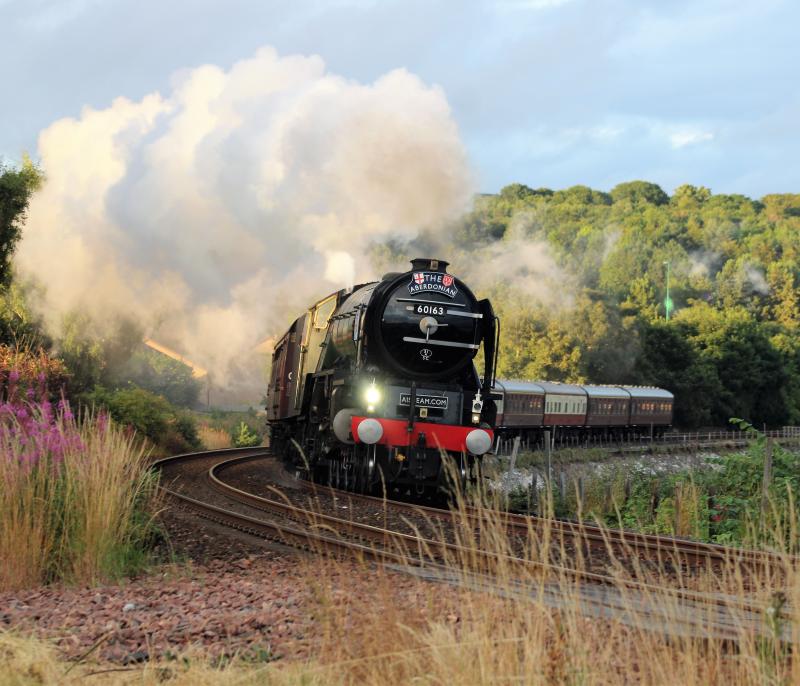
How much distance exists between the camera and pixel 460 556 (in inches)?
233

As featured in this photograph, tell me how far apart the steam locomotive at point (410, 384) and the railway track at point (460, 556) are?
0.80m

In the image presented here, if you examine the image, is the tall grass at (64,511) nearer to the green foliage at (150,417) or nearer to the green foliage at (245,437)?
the green foliage at (150,417)

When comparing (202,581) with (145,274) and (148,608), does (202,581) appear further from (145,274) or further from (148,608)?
(145,274)

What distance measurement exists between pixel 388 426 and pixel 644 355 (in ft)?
164

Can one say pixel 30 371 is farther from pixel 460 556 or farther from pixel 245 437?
pixel 460 556

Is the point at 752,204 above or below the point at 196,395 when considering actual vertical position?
above

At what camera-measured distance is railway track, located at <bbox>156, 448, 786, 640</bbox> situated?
4777 mm

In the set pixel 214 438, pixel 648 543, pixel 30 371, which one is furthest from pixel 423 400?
pixel 214 438

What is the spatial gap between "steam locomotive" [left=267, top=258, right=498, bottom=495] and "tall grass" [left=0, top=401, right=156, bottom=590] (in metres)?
5.69

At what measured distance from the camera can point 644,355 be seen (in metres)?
61.8

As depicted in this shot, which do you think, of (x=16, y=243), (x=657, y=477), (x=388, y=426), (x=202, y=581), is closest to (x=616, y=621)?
(x=202, y=581)

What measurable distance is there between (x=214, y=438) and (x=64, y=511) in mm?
26716

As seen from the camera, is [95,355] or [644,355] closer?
[95,355]

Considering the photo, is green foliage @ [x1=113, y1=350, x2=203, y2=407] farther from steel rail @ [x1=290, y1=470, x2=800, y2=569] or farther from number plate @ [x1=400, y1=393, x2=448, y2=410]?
steel rail @ [x1=290, y1=470, x2=800, y2=569]
